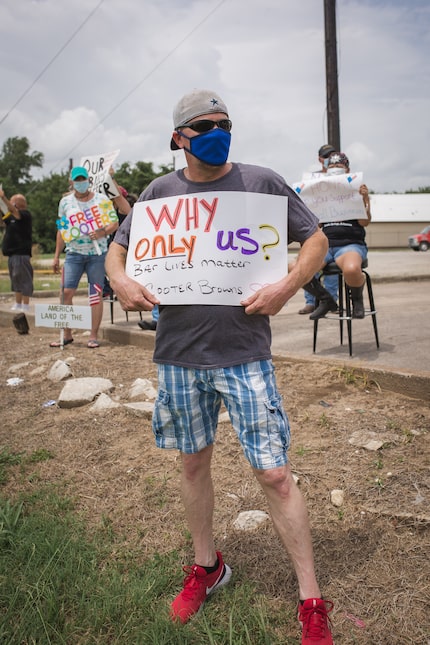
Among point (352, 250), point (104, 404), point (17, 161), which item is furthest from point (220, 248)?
point (17, 161)

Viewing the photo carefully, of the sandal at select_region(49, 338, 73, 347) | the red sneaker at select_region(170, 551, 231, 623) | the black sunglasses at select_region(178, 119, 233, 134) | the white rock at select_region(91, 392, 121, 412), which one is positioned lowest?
the red sneaker at select_region(170, 551, 231, 623)

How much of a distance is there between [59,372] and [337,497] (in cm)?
331

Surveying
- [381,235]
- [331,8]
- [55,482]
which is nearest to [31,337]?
[55,482]

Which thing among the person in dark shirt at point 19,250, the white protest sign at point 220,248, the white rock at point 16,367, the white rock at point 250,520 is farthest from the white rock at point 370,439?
the person in dark shirt at point 19,250

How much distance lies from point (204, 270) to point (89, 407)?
8.77ft

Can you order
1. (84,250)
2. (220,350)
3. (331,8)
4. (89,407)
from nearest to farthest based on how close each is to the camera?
(220,350) → (89,407) → (84,250) → (331,8)

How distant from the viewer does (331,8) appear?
40.0 ft

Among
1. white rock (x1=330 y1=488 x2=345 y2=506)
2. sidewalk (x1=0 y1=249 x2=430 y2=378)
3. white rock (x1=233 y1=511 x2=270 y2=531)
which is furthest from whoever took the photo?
sidewalk (x1=0 y1=249 x2=430 y2=378)

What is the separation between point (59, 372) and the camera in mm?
5438

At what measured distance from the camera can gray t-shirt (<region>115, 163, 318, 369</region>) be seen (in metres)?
2.13

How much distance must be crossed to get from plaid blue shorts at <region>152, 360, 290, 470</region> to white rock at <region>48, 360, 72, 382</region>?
10.9 ft

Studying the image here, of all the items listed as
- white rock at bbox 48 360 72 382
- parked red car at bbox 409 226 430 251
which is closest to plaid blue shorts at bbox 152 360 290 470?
white rock at bbox 48 360 72 382

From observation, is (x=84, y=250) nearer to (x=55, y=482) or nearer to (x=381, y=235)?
(x=55, y=482)

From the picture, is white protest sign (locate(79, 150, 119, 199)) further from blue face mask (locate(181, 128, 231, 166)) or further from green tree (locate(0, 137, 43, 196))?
green tree (locate(0, 137, 43, 196))
